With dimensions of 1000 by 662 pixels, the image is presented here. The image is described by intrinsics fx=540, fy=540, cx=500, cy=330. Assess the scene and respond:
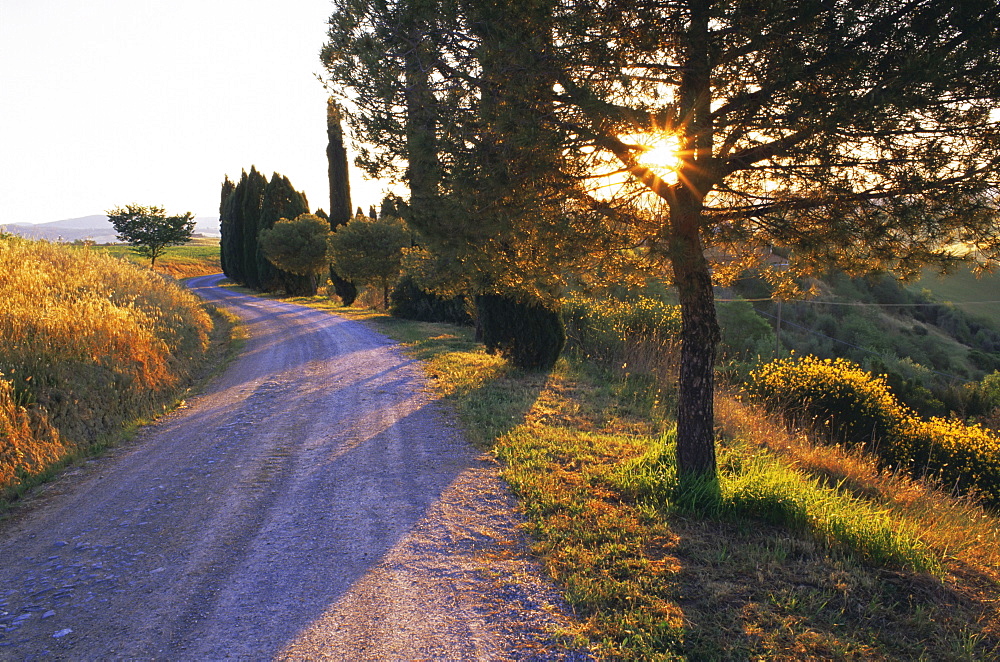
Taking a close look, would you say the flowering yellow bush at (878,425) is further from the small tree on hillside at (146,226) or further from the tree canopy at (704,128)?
the small tree on hillside at (146,226)

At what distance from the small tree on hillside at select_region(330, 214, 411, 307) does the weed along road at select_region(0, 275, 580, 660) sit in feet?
62.9

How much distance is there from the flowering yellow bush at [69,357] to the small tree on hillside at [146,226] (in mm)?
39873

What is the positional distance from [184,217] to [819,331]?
56916 mm

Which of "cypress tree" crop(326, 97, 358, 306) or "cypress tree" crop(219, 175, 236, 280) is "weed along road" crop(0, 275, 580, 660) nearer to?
"cypress tree" crop(326, 97, 358, 306)

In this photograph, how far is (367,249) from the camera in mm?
25938

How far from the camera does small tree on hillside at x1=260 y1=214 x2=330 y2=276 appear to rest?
114ft

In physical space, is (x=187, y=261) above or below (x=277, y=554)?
above

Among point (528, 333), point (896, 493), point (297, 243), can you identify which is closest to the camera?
point (896, 493)

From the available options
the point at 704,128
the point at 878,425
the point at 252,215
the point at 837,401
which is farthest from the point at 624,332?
the point at 252,215

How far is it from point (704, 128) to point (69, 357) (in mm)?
8737

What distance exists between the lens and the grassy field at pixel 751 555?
10.0 ft

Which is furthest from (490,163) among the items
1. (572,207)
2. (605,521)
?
(605,521)

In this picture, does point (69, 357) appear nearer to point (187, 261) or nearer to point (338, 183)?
point (338, 183)

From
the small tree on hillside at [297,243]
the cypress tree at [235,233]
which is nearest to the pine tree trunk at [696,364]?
the small tree on hillside at [297,243]
